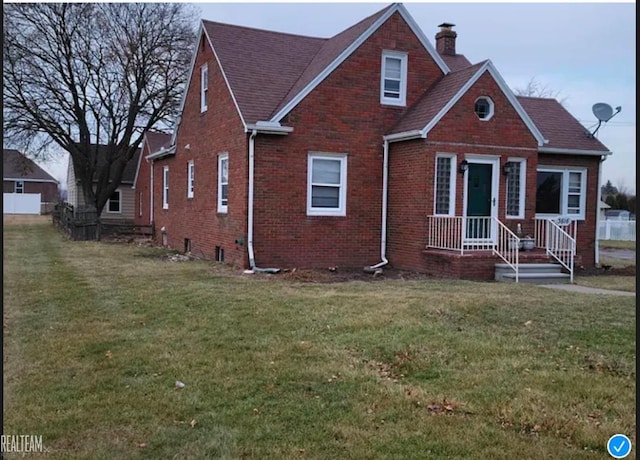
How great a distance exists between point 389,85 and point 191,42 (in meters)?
20.0

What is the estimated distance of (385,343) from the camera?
6.61m

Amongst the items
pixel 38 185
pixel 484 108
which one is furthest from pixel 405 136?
pixel 38 185

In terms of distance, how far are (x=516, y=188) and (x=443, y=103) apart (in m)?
3.09

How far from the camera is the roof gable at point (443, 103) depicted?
557 inches

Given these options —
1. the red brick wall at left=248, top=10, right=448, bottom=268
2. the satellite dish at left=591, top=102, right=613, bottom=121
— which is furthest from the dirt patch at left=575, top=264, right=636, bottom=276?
the red brick wall at left=248, top=10, right=448, bottom=268

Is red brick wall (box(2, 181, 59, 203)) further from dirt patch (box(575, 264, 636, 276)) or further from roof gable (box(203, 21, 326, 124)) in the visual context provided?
dirt patch (box(575, 264, 636, 276))

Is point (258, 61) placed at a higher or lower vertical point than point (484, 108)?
higher

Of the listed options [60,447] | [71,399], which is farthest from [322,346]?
[60,447]

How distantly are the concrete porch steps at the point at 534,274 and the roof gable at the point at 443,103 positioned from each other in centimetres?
352

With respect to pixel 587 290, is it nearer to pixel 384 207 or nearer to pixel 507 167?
pixel 507 167

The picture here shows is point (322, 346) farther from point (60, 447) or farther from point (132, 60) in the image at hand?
point (132, 60)

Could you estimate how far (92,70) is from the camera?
102 feet

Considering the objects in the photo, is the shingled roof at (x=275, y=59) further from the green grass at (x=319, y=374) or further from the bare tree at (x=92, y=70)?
the bare tree at (x=92, y=70)

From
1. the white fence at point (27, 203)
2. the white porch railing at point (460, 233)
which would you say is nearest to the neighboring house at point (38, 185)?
the white fence at point (27, 203)
